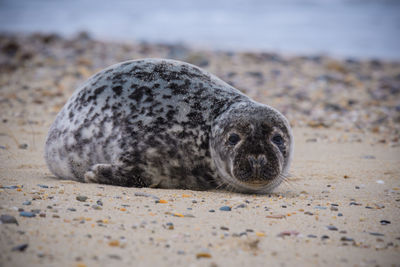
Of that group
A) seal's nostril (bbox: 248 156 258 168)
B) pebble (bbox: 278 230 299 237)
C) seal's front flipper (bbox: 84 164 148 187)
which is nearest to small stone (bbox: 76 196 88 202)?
seal's front flipper (bbox: 84 164 148 187)

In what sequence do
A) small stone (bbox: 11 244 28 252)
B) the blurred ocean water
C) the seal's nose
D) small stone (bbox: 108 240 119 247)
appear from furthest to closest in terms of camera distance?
the blurred ocean water < the seal's nose < small stone (bbox: 108 240 119 247) < small stone (bbox: 11 244 28 252)

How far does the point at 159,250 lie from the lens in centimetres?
232

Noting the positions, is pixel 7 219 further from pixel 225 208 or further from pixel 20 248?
pixel 225 208

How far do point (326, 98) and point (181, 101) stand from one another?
19.0 ft

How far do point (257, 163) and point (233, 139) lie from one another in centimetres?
33

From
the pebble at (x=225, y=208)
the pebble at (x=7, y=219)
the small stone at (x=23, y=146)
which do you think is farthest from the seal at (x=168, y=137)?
the small stone at (x=23, y=146)

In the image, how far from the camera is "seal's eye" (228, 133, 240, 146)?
3.63 meters

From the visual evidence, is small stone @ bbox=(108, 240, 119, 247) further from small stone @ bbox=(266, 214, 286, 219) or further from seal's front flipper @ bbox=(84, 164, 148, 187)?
seal's front flipper @ bbox=(84, 164, 148, 187)

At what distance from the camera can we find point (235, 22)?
24562 millimetres

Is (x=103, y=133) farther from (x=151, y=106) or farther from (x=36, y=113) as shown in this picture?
(x=36, y=113)

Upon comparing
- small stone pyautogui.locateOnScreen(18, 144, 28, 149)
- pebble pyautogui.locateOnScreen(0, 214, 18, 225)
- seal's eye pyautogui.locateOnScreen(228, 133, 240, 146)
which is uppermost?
seal's eye pyautogui.locateOnScreen(228, 133, 240, 146)

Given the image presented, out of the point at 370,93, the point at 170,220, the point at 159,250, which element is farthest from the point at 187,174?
the point at 370,93

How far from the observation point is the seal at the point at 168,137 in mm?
3639

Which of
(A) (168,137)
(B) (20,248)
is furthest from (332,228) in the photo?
(B) (20,248)
